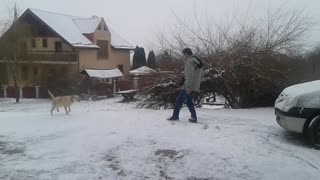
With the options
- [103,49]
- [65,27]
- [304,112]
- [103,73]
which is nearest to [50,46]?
[65,27]

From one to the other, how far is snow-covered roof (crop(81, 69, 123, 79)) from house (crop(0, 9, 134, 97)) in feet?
3.27

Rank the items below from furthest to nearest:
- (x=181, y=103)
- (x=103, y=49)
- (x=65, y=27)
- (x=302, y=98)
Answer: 1. (x=103, y=49)
2. (x=65, y=27)
3. (x=181, y=103)
4. (x=302, y=98)

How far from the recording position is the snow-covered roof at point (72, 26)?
143 feet

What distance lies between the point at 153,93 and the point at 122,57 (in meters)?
36.5

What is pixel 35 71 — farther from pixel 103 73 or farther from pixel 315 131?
pixel 315 131

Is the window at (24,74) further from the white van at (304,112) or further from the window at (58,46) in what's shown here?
the white van at (304,112)

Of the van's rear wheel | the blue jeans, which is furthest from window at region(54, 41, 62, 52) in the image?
the van's rear wheel

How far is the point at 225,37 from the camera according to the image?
52.3ft

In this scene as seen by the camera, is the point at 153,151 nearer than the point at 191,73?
Yes

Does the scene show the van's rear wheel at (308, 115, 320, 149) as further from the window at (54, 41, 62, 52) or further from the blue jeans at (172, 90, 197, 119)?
the window at (54, 41, 62, 52)

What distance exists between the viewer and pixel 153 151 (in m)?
6.50

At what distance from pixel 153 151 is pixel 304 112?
100 inches

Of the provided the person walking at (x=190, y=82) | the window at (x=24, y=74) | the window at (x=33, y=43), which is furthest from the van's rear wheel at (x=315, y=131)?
the window at (x=24, y=74)

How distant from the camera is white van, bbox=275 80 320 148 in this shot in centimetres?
704
